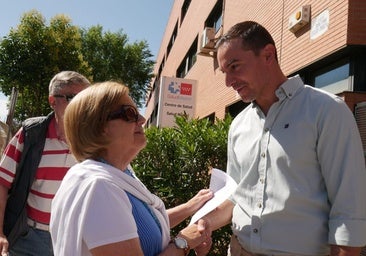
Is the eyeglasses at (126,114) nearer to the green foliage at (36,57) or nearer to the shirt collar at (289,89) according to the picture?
the shirt collar at (289,89)

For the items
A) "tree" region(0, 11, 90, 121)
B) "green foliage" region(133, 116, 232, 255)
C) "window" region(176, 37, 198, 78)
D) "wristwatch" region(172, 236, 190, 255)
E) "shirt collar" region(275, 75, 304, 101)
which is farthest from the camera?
"window" region(176, 37, 198, 78)

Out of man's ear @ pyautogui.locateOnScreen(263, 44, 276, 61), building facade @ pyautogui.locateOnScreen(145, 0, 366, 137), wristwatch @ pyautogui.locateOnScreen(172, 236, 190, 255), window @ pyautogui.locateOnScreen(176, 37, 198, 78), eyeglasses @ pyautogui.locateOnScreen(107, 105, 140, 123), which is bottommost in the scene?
wristwatch @ pyautogui.locateOnScreen(172, 236, 190, 255)

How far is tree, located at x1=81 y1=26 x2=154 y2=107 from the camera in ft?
98.5

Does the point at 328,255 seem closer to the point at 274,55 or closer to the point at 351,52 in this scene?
the point at 274,55

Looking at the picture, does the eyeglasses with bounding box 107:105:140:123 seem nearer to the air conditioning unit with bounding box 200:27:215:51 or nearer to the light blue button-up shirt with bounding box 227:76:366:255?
the light blue button-up shirt with bounding box 227:76:366:255

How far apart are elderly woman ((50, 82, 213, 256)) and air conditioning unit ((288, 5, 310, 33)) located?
14.9 feet

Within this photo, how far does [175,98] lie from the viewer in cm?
1143

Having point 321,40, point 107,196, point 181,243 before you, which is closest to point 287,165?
point 181,243

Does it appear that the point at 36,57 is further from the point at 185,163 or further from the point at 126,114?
the point at 126,114

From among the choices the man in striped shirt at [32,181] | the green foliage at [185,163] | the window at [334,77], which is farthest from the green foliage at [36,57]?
the man in striped shirt at [32,181]

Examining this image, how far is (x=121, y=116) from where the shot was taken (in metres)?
Result: 1.88

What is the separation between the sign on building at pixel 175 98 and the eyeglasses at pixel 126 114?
9.03m

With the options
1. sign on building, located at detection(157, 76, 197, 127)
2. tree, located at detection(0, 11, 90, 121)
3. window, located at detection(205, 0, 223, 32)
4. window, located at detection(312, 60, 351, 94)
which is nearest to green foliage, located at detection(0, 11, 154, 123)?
tree, located at detection(0, 11, 90, 121)

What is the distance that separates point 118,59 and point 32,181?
28182 millimetres
